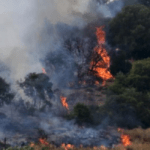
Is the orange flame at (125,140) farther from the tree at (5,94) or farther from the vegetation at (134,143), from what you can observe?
the tree at (5,94)

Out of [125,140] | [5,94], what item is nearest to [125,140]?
[125,140]

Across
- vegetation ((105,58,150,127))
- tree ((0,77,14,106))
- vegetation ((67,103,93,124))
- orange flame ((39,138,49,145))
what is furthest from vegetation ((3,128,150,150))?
tree ((0,77,14,106))

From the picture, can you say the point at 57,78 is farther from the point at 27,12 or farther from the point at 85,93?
the point at 27,12

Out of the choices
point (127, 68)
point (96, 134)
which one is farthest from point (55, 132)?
point (127, 68)

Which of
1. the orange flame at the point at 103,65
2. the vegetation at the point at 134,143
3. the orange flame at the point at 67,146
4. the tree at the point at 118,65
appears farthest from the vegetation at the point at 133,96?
the tree at the point at 118,65

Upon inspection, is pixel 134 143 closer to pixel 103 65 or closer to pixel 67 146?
pixel 67 146

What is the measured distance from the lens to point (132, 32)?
75.4 ft

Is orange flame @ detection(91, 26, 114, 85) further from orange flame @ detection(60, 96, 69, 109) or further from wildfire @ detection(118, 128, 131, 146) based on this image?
wildfire @ detection(118, 128, 131, 146)

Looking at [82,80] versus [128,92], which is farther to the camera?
[82,80]

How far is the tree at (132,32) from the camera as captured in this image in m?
23.0

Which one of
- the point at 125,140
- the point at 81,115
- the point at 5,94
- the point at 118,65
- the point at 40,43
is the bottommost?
the point at 125,140

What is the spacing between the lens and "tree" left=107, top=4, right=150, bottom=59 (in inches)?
907

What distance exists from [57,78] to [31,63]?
2.41 m

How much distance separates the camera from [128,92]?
1323 centimetres
